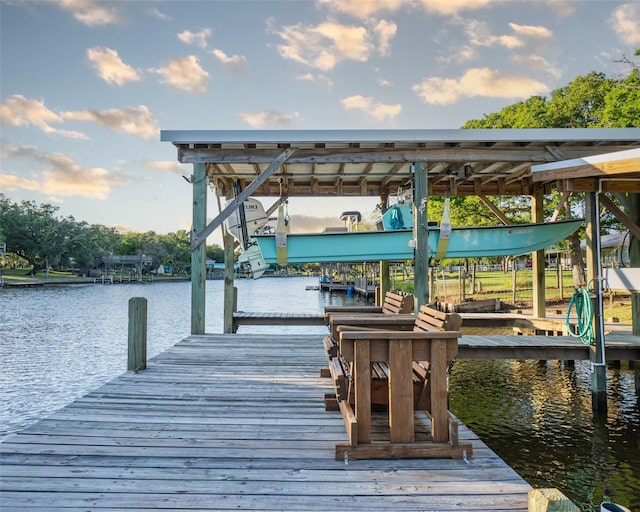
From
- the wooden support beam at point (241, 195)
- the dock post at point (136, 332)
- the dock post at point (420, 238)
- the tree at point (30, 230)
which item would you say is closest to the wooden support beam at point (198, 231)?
the wooden support beam at point (241, 195)

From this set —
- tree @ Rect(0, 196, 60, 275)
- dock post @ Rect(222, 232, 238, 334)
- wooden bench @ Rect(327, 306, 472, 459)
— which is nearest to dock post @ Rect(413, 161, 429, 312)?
dock post @ Rect(222, 232, 238, 334)

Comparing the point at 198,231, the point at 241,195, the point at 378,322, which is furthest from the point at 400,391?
the point at 198,231

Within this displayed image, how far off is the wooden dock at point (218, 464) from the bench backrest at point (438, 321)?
97 cm

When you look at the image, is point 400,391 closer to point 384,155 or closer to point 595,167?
point 595,167

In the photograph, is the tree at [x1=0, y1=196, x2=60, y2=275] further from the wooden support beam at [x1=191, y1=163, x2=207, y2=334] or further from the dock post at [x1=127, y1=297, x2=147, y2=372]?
the dock post at [x1=127, y1=297, x2=147, y2=372]

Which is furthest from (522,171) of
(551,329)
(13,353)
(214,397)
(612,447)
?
(13,353)

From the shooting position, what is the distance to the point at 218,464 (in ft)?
10.7

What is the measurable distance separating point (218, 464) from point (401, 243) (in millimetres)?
7751

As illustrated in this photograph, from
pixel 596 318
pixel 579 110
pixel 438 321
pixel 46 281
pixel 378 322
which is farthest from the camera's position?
pixel 46 281

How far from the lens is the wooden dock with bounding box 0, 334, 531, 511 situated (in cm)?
273

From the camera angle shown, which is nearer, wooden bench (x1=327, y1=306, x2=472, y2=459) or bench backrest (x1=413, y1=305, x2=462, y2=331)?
wooden bench (x1=327, y1=306, x2=472, y2=459)

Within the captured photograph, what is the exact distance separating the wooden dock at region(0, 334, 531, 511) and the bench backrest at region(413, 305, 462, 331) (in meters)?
0.97

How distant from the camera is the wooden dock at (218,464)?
273cm

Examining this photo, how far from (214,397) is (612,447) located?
5040mm
